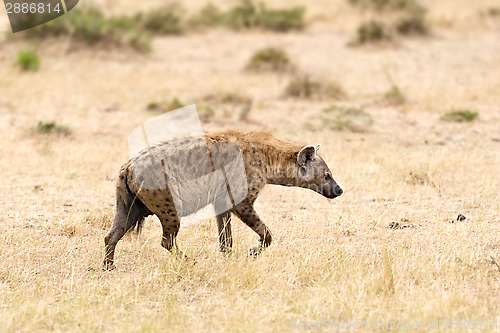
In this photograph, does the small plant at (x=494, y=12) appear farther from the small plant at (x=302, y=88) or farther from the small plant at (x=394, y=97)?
the small plant at (x=302, y=88)

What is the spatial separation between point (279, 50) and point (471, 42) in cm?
→ 600

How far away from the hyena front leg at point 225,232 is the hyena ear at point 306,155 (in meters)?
0.80

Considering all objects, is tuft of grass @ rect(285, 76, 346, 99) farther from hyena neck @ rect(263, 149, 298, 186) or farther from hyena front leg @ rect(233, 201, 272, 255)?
hyena front leg @ rect(233, 201, 272, 255)

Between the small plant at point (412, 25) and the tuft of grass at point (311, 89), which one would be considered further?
the small plant at point (412, 25)

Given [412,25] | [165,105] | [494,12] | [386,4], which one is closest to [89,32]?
[165,105]

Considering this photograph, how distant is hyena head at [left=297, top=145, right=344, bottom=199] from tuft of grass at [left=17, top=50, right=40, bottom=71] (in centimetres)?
1051

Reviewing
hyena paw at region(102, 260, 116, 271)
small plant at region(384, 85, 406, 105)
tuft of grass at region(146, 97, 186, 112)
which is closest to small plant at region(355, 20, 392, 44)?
small plant at region(384, 85, 406, 105)

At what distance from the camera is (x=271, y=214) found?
7.36 meters

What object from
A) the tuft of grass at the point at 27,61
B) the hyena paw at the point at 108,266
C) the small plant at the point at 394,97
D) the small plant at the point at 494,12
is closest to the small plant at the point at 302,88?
the small plant at the point at 394,97

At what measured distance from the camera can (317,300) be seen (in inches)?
193

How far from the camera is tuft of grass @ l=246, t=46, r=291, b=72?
1573cm

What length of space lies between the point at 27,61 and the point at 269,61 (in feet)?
17.6

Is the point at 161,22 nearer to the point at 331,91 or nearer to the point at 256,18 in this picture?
the point at 256,18

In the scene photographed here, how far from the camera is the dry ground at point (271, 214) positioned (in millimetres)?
4891
